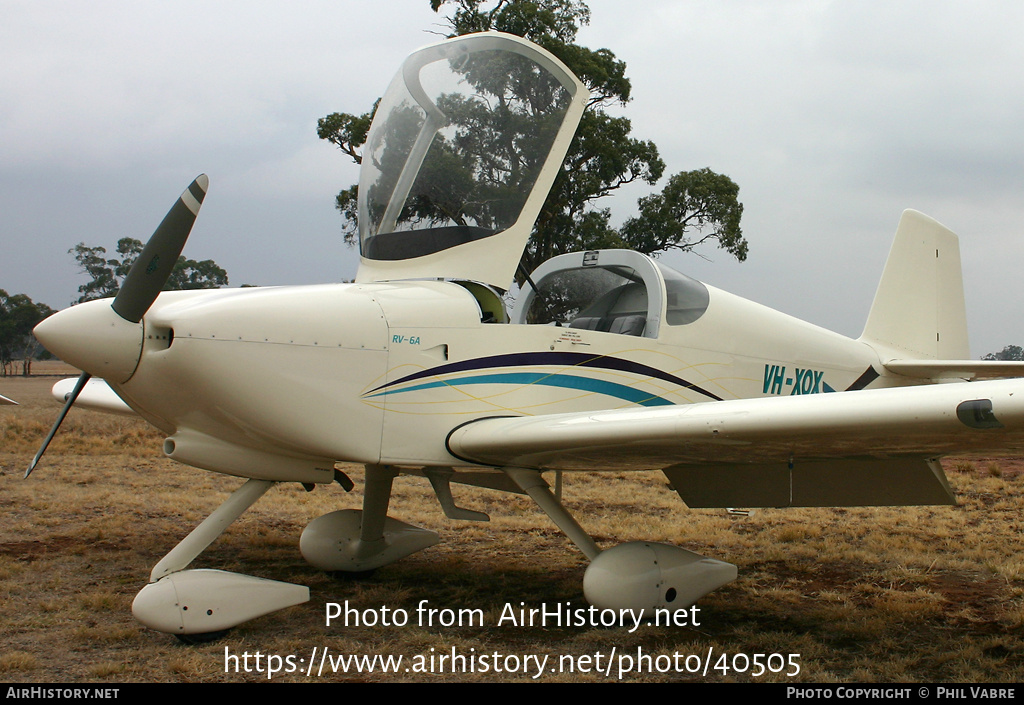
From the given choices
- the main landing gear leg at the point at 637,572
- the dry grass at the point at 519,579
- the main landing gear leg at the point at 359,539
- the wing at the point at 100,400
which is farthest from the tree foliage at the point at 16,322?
the main landing gear leg at the point at 637,572

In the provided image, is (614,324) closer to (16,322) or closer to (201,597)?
(201,597)

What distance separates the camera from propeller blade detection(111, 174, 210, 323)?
366cm

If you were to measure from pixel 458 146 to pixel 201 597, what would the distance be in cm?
293

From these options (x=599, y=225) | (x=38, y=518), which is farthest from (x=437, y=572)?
(x=599, y=225)

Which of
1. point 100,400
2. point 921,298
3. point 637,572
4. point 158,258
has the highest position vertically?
point 921,298

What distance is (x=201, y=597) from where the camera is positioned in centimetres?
381

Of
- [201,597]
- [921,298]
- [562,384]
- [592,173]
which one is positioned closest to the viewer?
[201,597]

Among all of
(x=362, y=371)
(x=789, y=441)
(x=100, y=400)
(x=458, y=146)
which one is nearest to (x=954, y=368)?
(x=789, y=441)

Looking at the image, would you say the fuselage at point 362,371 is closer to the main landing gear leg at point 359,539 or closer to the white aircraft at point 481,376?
the white aircraft at point 481,376

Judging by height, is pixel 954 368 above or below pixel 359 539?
above

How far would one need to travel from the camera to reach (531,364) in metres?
4.64

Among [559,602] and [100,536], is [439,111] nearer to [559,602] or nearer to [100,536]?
[559,602]

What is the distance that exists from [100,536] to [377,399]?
13.0 feet

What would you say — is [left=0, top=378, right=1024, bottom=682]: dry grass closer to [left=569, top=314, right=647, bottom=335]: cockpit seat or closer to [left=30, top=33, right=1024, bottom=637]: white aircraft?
[left=30, top=33, right=1024, bottom=637]: white aircraft
